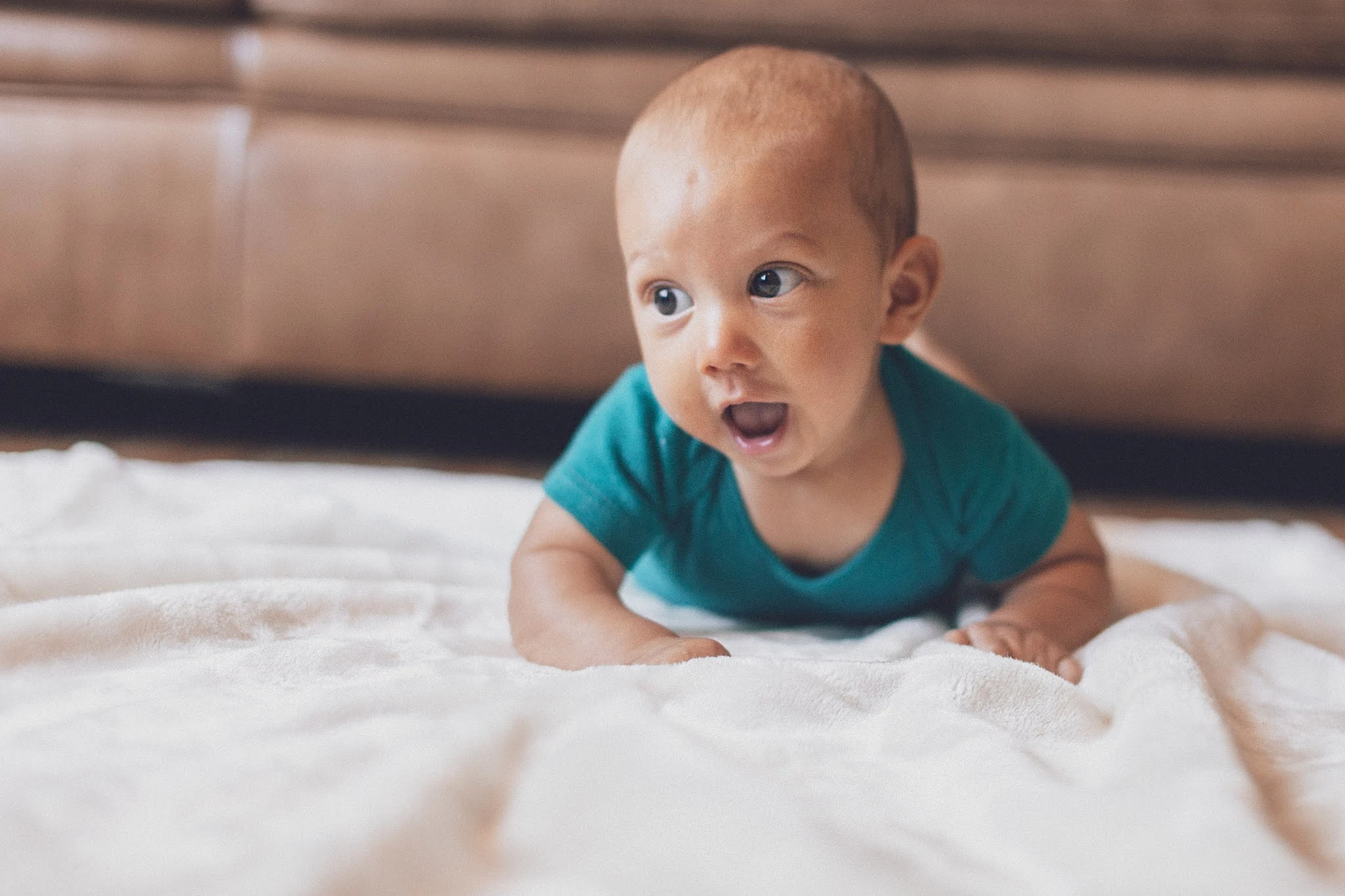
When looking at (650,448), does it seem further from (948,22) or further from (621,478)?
(948,22)

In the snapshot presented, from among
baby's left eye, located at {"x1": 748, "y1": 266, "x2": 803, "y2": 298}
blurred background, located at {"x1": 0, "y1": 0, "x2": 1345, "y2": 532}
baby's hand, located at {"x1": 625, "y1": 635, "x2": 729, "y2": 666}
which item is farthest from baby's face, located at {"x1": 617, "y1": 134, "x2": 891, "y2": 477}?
blurred background, located at {"x1": 0, "y1": 0, "x2": 1345, "y2": 532}

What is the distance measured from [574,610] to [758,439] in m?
0.13

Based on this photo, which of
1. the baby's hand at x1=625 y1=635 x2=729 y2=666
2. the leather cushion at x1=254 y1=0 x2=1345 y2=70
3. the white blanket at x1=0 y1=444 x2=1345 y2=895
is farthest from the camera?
the leather cushion at x1=254 y1=0 x2=1345 y2=70

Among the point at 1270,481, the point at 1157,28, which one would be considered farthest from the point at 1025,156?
the point at 1270,481

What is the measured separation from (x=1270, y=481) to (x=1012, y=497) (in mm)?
774

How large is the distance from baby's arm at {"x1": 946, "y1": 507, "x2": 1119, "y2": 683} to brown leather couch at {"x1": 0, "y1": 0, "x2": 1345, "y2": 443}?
0.46 meters

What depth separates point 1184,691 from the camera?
0.52 m

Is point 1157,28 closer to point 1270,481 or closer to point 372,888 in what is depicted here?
point 1270,481

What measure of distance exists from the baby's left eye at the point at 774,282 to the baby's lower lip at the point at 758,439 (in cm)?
6

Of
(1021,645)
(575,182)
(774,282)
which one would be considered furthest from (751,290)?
(575,182)

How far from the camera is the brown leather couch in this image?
1.13m

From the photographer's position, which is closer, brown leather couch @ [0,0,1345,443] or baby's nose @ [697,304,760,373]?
baby's nose @ [697,304,760,373]

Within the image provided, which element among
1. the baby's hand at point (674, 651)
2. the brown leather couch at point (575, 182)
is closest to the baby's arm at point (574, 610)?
the baby's hand at point (674, 651)

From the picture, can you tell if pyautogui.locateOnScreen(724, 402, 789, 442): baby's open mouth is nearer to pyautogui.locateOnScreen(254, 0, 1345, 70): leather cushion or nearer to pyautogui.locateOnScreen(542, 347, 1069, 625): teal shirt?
pyautogui.locateOnScreen(542, 347, 1069, 625): teal shirt
